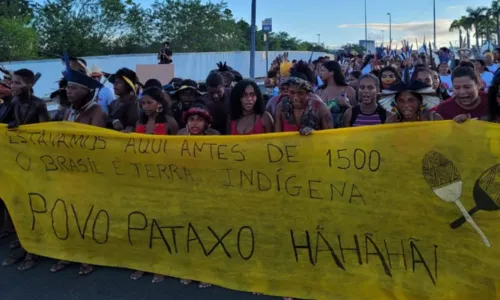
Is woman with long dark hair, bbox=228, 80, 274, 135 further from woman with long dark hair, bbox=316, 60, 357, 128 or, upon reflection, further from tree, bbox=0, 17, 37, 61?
tree, bbox=0, 17, 37, 61

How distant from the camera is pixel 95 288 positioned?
3920 millimetres

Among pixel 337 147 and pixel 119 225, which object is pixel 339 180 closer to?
pixel 337 147

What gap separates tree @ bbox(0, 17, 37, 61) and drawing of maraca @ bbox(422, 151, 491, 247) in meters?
23.7

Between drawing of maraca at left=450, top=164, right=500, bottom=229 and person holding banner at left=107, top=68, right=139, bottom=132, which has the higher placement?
person holding banner at left=107, top=68, right=139, bottom=132

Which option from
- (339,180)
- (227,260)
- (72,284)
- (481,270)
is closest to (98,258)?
(72,284)

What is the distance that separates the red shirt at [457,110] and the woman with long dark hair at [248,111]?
141 centimetres

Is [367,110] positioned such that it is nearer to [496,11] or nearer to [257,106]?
[257,106]

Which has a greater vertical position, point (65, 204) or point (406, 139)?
point (406, 139)

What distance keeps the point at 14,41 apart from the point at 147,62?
8.00m

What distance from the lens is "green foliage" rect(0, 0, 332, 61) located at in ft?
92.5

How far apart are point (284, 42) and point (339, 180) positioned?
6804 centimetres

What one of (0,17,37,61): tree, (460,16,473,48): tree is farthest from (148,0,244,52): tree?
(460,16,473,48): tree

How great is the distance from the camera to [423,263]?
3.18 m

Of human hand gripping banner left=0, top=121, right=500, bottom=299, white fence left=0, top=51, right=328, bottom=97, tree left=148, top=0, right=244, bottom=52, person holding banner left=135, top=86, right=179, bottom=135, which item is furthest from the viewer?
tree left=148, top=0, right=244, bottom=52
